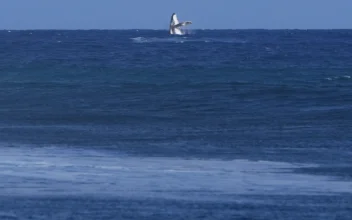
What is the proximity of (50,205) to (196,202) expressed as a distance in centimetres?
183

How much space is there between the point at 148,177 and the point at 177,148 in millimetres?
3607

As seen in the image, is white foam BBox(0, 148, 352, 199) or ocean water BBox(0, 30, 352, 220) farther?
white foam BBox(0, 148, 352, 199)

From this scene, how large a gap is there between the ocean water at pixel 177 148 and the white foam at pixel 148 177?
17 mm

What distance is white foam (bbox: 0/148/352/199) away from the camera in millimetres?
14562

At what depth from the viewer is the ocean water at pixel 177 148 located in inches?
539

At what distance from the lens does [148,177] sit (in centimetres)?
1573

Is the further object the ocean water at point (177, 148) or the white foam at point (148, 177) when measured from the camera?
the white foam at point (148, 177)

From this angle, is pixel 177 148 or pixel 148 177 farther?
pixel 177 148

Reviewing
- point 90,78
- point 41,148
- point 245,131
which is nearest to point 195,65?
point 90,78

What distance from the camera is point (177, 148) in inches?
760

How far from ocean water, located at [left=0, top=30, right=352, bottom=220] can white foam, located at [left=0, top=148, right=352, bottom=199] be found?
17mm

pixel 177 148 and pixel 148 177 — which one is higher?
pixel 148 177

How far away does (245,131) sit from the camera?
22281 millimetres

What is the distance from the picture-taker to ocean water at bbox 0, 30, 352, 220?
1368 cm
